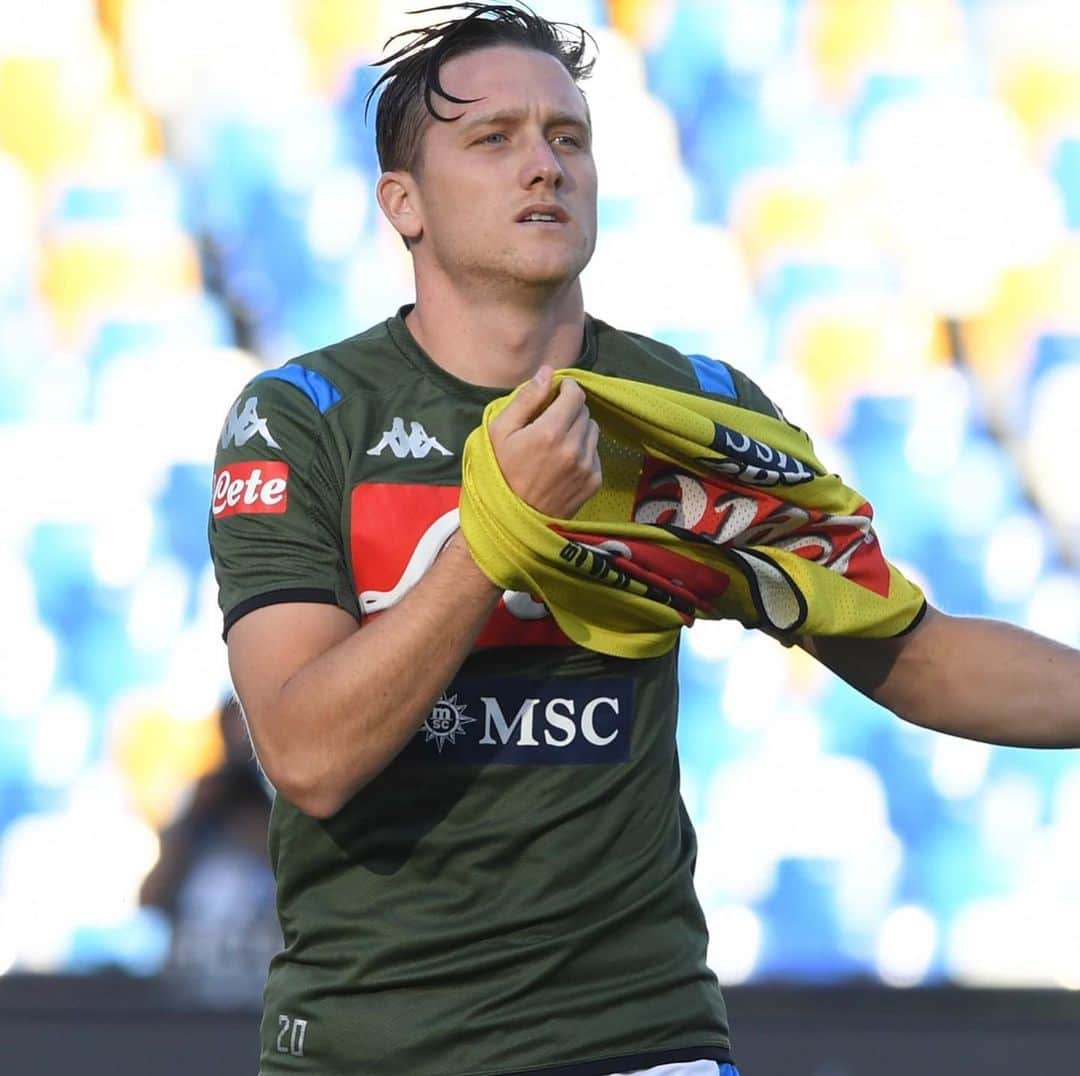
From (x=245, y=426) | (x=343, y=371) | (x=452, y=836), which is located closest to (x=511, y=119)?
(x=343, y=371)

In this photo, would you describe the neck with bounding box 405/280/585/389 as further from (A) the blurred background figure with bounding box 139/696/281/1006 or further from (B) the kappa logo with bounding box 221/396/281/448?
(A) the blurred background figure with bounding box 139/696/281/1006

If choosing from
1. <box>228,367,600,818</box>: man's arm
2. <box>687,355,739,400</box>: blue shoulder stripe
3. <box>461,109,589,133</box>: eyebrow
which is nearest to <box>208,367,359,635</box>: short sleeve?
<box>228,367,600,818</box>: man's arm

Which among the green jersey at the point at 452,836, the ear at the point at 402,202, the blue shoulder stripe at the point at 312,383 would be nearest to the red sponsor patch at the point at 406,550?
the green jersey at the point at 452,836

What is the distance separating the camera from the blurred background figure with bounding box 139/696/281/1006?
3686 millimetres

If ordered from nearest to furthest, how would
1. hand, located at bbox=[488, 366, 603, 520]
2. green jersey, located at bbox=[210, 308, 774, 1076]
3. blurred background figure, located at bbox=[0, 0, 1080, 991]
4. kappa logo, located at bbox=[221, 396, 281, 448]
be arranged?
hand, located at bbox=[488, 366, 603, 520], green jersey, located at bbox=[210, 308, 774, 1076], kappa logo, located at bbox=[221, 396, 281, 448], blurred background figure, located at bbox=[0, 0, 1080, 991]

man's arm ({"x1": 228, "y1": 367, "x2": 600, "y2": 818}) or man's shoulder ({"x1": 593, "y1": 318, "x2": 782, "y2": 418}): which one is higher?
man's shoulder ({"x1": 593, "y1": 318, "x2": 782, "y2": 418})

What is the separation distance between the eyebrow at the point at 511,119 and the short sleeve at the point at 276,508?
359 millimetres

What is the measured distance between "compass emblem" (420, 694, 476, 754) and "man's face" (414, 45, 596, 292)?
1.51 ft

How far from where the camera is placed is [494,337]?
2.09 meters

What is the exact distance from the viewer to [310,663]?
5.78 feet

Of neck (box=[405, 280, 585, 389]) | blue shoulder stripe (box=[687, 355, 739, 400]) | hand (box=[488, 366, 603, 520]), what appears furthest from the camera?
blue shoulder stripe (box=[687, 355, 739, 400])

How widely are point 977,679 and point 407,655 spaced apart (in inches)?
27.3

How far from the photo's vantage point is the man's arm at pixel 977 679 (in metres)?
2.03

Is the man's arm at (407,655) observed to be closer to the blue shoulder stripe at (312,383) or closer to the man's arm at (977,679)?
the blue shoulder stripe at (312,383)
